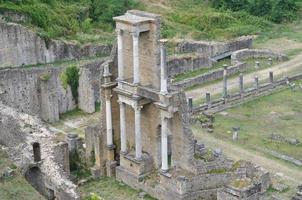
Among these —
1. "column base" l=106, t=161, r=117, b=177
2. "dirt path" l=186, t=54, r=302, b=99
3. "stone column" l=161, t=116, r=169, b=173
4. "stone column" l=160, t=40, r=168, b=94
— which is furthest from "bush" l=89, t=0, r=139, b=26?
"stone column" l=161, t=116, r=169, b=173

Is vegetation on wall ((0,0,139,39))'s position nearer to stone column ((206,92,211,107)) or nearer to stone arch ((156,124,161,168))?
stone column ((206,92,211,107))

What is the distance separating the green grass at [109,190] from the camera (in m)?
29.9

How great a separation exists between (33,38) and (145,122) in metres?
17.1

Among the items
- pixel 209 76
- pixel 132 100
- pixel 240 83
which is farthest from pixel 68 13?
pixel 132 100

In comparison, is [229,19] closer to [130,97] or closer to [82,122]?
[82,122]

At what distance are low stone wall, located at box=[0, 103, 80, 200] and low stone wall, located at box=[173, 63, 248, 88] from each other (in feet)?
52.6

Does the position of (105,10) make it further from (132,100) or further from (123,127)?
(132,100)

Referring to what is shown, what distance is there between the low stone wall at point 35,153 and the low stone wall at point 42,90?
7189 mm

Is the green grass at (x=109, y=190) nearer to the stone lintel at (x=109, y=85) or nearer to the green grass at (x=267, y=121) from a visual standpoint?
the stone lintel at (x=109, y=85)

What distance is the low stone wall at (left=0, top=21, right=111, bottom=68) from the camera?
1742 inches

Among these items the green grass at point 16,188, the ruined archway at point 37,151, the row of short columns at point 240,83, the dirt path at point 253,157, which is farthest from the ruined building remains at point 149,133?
the row of short columns at point 240,83

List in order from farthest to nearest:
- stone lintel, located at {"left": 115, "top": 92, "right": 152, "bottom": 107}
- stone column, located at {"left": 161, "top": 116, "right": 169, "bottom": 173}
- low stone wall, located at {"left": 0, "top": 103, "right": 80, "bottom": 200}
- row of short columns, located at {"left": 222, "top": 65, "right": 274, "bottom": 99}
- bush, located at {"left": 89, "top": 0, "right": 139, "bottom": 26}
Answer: bush, located at {"left": 89, "top": 0, "right": 139, "bottom": 26}, row of short columns, located at {"left": 222, "top": 65, "right": 274, "bottom": 99}, stone lintel, located at {"left": 115, "top": 92, "right": 152, "bottom": 107}, stone column, located at {"left": 161, "top": 116, "right": 169, "bottom": 173}, low stone wall, located at {"left": 0, "top": 103, "right": 80, "bottom": 200}

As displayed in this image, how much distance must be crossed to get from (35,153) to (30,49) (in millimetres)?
17730

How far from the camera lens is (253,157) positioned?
34594mm
